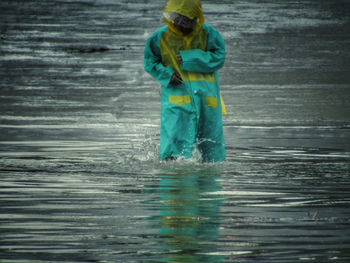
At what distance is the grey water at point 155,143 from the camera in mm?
5266

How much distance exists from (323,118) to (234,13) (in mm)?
9254

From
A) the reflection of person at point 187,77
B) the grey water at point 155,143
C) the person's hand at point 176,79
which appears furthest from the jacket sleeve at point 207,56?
the grey water at point 155,143

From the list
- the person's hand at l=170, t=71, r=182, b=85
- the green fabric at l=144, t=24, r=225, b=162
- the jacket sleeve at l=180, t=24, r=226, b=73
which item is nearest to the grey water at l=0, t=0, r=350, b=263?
the green fabric at l=144, t=24, r=225, b=162

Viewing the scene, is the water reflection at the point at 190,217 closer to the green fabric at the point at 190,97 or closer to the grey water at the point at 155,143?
the grey water at the point at 155,143

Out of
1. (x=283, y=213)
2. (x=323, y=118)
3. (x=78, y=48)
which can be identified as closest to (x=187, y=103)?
(x=283, y=213)

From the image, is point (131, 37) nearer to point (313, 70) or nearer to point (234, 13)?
point (234, 13)

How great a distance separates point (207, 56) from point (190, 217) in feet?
10.6

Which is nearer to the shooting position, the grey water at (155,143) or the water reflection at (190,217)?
the water reflection at (190,217)

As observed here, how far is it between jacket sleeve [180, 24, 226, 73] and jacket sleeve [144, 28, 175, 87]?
0.18 metres

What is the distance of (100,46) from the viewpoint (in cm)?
2066

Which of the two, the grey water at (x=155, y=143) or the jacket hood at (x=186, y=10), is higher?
the jacket hood at (x=186, y=10)

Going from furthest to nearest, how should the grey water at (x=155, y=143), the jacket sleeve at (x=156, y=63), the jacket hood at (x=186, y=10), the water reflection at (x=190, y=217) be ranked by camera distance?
the jacket sleeve at (x=156, y=63)
the jacket hood at (x=186, y=10)
the grey water at (x=155, y=143)
the water reflection at (x=190, y=217)

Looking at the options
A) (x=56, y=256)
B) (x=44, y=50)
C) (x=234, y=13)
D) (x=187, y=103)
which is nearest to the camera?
(x=56, y=256)

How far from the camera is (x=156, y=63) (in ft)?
29.9
